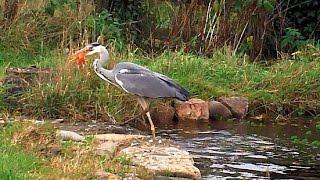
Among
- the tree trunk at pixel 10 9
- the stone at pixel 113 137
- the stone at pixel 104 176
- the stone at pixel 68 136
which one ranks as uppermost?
the tree trunk at pixel 10 9

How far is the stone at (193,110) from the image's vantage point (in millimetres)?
11836

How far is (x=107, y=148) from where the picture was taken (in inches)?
327

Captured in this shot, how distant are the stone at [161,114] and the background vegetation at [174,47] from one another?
41cm

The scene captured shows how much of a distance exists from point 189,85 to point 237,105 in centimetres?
79

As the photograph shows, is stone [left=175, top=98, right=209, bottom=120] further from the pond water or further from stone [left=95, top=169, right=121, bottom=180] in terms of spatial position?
stone [left=95, top=169, right=121, bottom=180]

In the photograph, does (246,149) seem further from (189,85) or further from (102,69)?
(189,85)

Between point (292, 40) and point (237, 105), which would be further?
point (292, 40)

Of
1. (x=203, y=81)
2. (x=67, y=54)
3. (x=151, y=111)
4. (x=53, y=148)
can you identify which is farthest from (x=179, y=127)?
(x=53, y=148)

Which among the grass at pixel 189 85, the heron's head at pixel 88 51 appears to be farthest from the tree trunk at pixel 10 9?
the heron's head at pixel 88 51

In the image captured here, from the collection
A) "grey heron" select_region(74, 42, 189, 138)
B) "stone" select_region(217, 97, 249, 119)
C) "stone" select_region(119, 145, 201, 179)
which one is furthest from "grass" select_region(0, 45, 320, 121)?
"stone" select_region(119, 145, 201, 179)

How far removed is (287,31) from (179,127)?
5683 mm

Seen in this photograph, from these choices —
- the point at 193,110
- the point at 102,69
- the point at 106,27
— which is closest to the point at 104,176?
the point at 102,69

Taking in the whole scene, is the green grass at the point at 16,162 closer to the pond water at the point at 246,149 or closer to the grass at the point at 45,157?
the grass at the point at 45,157

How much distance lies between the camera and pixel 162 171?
24.8 ft
